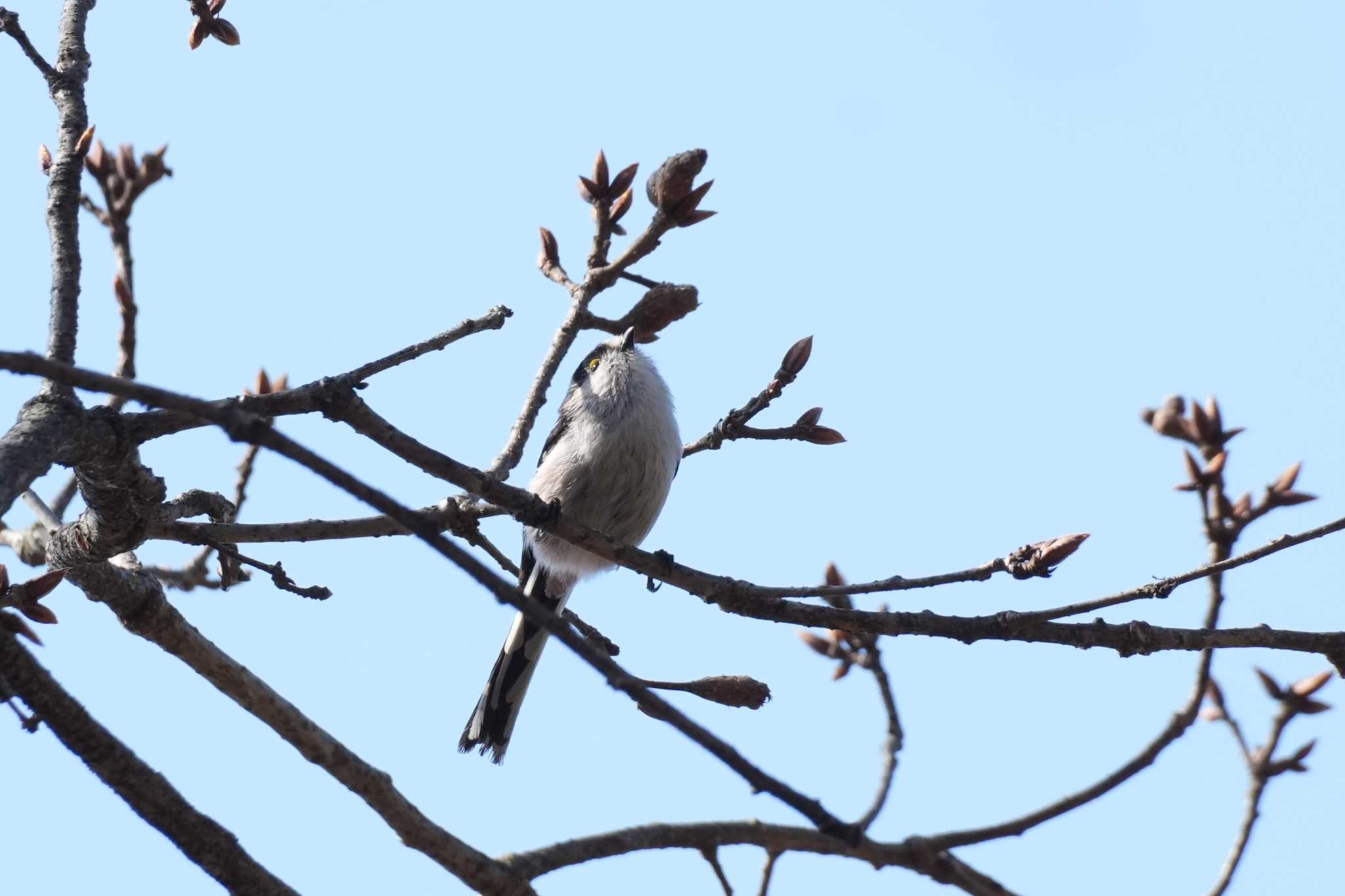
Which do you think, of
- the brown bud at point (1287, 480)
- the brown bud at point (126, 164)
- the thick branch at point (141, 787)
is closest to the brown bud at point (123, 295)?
the brown bud at point (126, 164)

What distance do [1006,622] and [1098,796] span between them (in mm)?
742

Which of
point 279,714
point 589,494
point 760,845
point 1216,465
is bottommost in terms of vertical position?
point 279,714

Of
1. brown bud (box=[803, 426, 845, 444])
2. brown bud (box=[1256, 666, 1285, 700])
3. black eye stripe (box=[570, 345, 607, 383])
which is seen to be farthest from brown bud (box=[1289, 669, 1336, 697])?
black eye stripe (box=[570, 345, 607, 383])

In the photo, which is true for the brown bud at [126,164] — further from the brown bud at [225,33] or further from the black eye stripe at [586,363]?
the black eye stripe at [586,363]

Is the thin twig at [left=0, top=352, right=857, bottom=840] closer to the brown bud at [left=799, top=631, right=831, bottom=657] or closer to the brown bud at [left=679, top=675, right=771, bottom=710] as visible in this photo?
the brown bud at [left=679, top=675, right=771, bottom=710]

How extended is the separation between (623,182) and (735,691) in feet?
5.56

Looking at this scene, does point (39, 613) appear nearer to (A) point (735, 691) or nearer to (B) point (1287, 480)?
(A) point (735, 691)

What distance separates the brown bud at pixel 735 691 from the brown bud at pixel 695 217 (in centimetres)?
129

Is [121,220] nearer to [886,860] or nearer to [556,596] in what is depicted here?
[556,596]

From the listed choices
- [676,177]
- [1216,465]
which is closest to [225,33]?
[676,177]

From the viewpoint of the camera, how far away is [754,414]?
373 cm

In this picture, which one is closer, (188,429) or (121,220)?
(188,429)

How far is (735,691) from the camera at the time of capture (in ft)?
10.8

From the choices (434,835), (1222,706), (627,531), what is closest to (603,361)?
(627,531)
